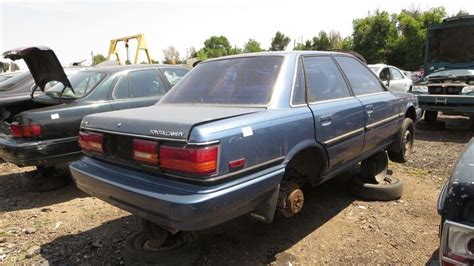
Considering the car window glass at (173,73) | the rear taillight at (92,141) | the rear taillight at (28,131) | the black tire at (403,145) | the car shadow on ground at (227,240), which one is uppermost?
the car window glass at (173,73)

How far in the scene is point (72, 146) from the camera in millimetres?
4629

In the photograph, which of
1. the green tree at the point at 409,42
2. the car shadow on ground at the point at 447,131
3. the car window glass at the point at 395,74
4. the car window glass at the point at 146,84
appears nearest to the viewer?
the car window glass at the point at 146,84

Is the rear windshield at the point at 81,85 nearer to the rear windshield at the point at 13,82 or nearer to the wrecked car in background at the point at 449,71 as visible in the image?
the rear windshield at the point at 13,82

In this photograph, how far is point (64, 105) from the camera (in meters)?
4.66

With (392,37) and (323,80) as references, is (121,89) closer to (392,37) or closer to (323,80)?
(323,80)

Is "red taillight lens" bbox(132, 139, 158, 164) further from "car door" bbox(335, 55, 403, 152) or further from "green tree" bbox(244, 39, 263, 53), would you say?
"green tree" bbox(244, 39, 263, 53)

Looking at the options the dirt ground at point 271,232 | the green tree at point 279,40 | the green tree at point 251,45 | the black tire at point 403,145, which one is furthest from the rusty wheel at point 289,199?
the green tree at point 251,45

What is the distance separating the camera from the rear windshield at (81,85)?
16.2 feet

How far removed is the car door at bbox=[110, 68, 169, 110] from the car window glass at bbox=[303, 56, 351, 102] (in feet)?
8.66

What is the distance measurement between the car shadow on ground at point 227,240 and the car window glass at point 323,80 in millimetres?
1257

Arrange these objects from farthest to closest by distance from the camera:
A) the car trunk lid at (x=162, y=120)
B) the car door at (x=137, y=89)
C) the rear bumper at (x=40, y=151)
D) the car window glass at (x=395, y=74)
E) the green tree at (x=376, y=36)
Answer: the green tree at (x=376, y=36) < the car window glass at (x=395, y=74) < the car door at (x=137, y=89) < the rear bumper at (x=40, y=151) < the car trunk lid at (x=162, y=120)

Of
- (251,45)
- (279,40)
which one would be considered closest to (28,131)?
(279,40)

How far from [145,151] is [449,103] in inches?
288

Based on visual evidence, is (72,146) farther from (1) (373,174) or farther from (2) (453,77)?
(2) (453,77)
